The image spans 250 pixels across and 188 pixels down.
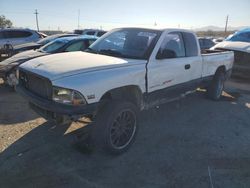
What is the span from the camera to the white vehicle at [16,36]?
14.0 meters

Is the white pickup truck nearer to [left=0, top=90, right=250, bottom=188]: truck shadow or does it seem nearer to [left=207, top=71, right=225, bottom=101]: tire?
[left=0, top=90, right=250, bottom=188]: truck shadow

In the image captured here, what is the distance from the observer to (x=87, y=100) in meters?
3.46

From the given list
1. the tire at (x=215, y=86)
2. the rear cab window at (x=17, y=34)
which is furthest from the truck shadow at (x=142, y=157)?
the rear cab window at (x=17, y=34)

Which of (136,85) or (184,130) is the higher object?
(136,85)

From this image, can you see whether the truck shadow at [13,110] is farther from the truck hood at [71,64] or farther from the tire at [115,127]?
the tire at [115,127]

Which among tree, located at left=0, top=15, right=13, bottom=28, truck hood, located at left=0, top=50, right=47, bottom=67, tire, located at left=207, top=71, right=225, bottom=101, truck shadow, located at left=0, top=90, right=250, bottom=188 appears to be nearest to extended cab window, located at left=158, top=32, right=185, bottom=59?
truck shadow, located at left=0, top=90, right=250, bottom=188

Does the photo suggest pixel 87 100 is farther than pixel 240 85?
No

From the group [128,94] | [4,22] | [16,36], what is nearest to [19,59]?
[128,94]

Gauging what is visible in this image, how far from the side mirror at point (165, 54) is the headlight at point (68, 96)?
1.68 meters

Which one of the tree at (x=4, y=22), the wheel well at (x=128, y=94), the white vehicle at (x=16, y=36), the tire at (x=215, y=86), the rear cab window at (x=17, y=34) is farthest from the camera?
the tree at (x=4, y=22)

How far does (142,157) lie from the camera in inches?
158

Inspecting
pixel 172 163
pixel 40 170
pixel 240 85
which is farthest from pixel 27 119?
pixel 240 85

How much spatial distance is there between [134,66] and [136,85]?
30cm

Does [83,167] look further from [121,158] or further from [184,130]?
[184,130]
